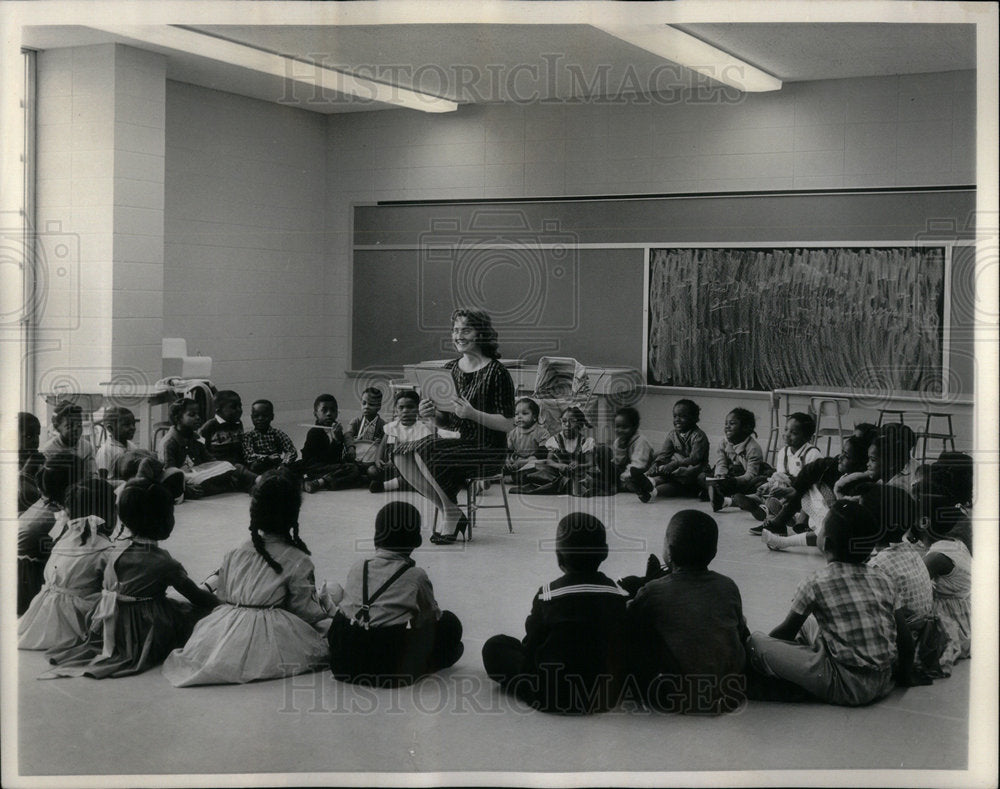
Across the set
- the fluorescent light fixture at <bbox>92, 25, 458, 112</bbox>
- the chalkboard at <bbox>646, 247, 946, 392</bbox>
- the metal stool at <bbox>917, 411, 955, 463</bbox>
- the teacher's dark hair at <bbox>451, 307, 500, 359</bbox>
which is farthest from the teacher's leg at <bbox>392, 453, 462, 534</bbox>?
the chalkboard at <bbox>646, 247, 946, 392</bbox>

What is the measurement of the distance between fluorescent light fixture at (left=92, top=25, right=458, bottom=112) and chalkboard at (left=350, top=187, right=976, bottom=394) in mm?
956

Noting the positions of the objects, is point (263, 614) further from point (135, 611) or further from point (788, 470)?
point (788, 470)

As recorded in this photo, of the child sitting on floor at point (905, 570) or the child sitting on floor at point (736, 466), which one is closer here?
the child sitting on floor at point (905, 570)

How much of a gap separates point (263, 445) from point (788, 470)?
106 inches

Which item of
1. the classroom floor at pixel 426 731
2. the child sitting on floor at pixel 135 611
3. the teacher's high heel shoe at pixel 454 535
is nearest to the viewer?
the classroom floor at pixel 426 731

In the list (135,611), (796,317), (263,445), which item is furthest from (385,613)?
(796,317)

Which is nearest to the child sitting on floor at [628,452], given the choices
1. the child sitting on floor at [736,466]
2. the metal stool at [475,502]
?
the child sitting on floor at [736,466]

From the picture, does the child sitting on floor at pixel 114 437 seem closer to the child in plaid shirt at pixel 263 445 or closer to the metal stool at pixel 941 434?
the child in plaid shirt at pixel 263 445

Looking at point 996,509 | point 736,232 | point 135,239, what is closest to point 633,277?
point 736,232

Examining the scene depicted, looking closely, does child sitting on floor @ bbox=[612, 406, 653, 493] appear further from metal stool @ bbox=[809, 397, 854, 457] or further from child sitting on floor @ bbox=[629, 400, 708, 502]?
metal stool @ bbox=[809, 397, 854, 457]

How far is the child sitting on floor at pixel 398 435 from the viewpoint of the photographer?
496cm

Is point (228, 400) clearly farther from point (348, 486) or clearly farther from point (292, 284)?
point (292, 284)

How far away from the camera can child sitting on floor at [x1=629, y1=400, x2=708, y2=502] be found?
6.06 metres

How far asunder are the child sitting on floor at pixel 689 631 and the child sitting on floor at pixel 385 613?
0.66 meters
